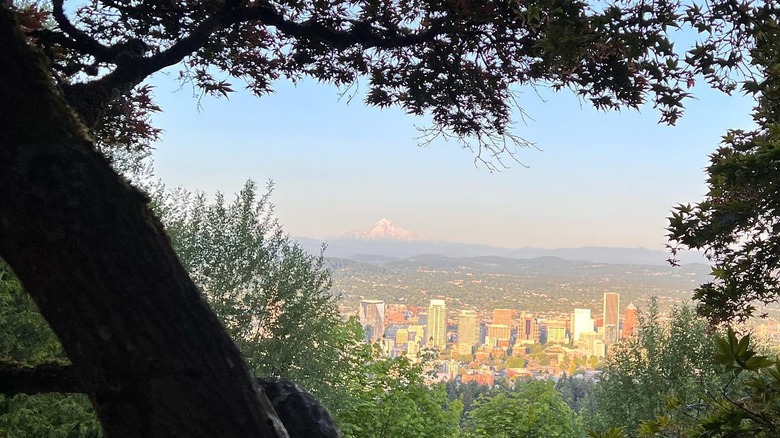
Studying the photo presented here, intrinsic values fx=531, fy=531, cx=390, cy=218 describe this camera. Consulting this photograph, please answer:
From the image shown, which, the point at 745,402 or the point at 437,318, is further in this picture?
the point at 437,318

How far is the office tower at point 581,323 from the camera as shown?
25.8 metres

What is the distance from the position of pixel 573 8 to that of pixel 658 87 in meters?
0.96

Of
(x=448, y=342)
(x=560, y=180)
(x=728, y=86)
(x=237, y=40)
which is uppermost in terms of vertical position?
(x=560, y=180)

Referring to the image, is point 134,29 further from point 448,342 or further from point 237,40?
point 448,342

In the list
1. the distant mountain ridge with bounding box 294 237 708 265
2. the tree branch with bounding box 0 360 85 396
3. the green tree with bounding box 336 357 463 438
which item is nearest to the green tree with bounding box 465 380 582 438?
the green tree with bounding box 336 357 463 438

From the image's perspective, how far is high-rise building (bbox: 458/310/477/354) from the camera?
27188 mm

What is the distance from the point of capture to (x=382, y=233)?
34312mm

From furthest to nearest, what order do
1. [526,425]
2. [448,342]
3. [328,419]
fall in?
[448,342] < [526,425] < [328,419]

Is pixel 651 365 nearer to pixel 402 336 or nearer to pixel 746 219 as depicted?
pixel 402 336

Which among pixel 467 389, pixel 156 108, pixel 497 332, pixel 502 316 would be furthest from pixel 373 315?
pixel 156 108

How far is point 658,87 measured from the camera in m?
2.34

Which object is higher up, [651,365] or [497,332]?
[651,365]

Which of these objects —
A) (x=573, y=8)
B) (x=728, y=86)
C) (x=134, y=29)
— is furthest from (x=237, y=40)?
(x=728, y=86)

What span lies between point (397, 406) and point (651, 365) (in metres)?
6.28
